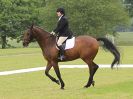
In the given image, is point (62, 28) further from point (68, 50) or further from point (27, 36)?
point (27, 36)

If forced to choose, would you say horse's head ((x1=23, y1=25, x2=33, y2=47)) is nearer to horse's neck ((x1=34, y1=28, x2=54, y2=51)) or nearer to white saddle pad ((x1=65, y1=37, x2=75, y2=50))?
horse's neck ((x1=34, y1=28, x2=54, y2=51))


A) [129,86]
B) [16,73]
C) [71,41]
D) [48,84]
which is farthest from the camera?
[16,73]

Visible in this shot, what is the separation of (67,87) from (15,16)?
54575mm

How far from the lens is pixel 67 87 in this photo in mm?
17016

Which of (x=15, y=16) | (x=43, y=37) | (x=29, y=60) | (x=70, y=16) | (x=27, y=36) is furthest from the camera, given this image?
(x=15, y=16)

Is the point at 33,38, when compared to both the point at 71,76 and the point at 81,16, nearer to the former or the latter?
the point at 71,76

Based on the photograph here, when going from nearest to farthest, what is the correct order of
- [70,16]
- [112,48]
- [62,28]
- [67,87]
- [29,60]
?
[62,28]
[67,87]
[112,48]
[29,60]
[70,16]

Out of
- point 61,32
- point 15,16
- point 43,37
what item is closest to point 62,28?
point 61,32

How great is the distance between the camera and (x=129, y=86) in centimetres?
1490

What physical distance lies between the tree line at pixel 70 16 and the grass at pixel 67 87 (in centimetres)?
4241

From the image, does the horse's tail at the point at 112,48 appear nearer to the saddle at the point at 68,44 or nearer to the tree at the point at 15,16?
the saddle at the point at 68,44

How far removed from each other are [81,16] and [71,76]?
44832mm

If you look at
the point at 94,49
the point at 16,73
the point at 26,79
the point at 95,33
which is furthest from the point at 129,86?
the point at 95,33

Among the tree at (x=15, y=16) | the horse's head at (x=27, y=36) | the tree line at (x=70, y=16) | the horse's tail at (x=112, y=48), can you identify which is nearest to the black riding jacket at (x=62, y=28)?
the horse's head at (x=27, y=36)
